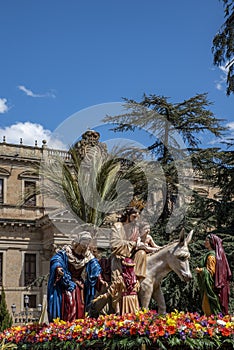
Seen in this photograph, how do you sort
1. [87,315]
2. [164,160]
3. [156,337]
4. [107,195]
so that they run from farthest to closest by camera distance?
[164,160] < [107,195] < [87,315] < [156,337]

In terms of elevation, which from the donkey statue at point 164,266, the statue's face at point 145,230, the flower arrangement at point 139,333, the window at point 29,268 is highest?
the window at point 29,268

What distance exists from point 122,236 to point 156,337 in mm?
2216

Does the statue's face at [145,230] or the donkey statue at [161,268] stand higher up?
the statue's face at [145,230]

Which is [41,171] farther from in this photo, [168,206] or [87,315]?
[87,315]

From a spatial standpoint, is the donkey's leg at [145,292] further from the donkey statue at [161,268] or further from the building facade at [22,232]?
the building facade at [22,232]

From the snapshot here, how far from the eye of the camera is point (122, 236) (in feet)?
29.3

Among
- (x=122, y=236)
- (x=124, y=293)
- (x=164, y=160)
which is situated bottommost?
(x=124, y=293)

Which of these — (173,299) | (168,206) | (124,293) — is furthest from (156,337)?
(168,206)

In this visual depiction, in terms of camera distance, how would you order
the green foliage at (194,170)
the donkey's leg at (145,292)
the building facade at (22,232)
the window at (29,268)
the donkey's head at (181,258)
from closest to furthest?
the donkey's head at (181,258)
the donkey's leg at (145,292)
the green foliage at (194,170)
the building facade at (22,232)
the window at (29,268)

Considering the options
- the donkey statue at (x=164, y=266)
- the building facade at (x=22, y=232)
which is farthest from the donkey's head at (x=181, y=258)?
the building facade at (x=22, y=232)

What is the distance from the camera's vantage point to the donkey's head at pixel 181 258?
870 cm

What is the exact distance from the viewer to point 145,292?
884cm

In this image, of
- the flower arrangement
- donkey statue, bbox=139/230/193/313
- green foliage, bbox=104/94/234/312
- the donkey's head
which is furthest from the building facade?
the flower arrangement

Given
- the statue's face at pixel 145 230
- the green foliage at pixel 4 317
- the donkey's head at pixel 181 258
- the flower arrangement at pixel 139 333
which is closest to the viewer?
the flower arrangement at pixel 139 333
